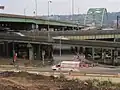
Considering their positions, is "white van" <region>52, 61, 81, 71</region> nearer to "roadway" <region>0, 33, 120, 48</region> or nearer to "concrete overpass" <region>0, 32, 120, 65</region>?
"roadway" <region>0, 33, 120, 48</region>

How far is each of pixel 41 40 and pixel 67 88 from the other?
3073 inches

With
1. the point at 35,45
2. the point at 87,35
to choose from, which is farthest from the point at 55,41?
the point at 87,35

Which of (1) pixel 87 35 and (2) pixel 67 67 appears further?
(1) pixel 87 35

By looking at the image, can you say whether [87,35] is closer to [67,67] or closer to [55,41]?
[55,41]

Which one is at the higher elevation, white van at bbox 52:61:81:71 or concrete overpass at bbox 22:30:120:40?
concrete overpass at bbox 22:30:120:40

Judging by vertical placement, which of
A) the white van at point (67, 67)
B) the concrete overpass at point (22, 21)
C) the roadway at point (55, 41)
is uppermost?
the concrete overpass at point (22, 21)

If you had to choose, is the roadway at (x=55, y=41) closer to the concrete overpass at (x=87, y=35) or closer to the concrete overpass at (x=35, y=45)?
the concrete overpass at (x=35, y=45)

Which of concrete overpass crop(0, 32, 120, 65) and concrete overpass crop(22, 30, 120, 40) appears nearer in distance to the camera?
concrete overpass crop(0, 32, 120, 65)

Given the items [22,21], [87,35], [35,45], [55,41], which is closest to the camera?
[55,41]

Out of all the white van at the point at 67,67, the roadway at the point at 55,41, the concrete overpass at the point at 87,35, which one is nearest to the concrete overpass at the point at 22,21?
the concrete overpass at the point at 87,35

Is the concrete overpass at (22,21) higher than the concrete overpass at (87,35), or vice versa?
the concrete overpass at (22,21)

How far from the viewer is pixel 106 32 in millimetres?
139000

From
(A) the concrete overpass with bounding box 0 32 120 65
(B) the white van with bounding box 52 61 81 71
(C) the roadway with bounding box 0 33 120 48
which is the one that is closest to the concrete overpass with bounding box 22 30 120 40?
(A) the concrete overpass with bounding box 0 32 120 65

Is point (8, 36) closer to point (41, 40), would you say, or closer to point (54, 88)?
point (41, 40)
